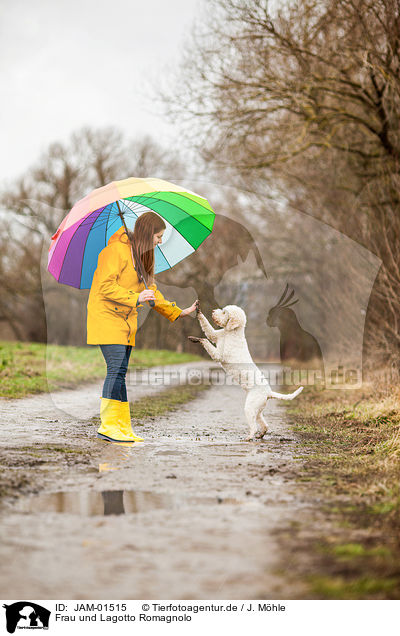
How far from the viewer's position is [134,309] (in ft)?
20.5

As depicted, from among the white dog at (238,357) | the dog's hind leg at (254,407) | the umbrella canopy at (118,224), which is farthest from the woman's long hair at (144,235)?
the dog's hind leg at (254,407)

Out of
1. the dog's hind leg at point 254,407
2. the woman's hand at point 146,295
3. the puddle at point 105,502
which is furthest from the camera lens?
the dog's hind leg at point 254,407

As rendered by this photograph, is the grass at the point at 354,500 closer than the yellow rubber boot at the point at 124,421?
Yes

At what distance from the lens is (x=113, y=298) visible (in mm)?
6035

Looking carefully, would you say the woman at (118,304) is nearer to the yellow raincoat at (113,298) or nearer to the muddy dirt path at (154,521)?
the yellow raincoat at (113,298)

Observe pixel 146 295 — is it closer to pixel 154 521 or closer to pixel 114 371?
pixel 114 371

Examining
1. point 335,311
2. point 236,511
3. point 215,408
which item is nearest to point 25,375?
point 215,408

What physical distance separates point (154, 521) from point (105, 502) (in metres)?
0.50

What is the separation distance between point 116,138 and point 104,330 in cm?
2606

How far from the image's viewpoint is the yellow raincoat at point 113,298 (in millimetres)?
6047
